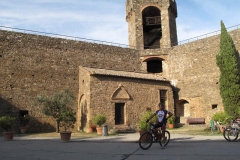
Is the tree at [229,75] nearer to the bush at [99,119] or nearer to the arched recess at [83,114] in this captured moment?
the bush at [99,119]

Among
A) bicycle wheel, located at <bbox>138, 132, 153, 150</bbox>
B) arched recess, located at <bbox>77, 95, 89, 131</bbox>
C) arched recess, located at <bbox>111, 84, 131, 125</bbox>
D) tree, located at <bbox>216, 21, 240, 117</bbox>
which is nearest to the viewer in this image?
bicycle wheel, located at <bbox>138, 132, 153, 150</bbox>

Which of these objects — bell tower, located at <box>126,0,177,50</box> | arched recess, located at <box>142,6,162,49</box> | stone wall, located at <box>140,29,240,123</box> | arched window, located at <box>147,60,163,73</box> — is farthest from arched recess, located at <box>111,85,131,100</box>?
arched recess, located at <box>142,6,162,49</box>

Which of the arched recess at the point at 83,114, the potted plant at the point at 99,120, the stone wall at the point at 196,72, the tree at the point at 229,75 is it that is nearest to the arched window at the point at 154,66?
the stone wall at the point at 196,72

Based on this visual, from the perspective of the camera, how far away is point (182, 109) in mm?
23781

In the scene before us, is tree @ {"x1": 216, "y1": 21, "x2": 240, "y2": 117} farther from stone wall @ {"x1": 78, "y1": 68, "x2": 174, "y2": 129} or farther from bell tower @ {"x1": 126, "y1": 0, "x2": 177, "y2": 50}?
bell tower @ {"x1": 126, "y1": 0, "x2": 177, "y2": 50}

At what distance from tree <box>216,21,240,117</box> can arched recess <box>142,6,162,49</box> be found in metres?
10.0

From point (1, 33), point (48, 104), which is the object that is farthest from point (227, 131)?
point (1, 33)

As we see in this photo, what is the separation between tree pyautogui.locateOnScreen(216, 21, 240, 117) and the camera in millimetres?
18578

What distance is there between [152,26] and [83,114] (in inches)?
632

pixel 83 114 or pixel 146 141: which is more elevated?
pixel 83 114

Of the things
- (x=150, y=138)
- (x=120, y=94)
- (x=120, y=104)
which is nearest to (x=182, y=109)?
(x=120, y=104)

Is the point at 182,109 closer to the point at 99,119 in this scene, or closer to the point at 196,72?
the point at 196,72

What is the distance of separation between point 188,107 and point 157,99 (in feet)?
12.8

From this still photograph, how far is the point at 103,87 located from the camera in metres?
18.8
